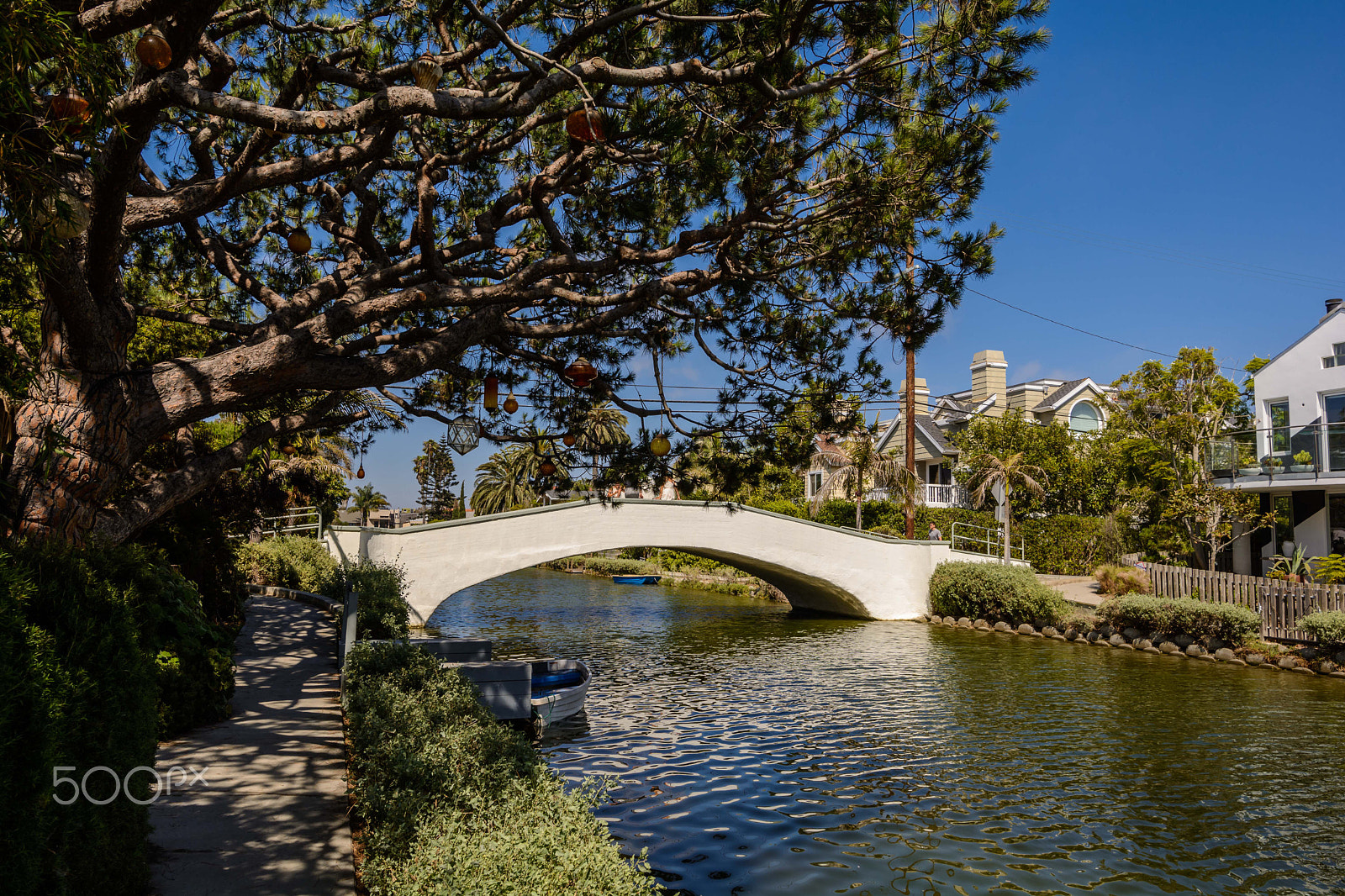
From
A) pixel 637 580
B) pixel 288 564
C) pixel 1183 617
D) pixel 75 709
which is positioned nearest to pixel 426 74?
pixel 75 709

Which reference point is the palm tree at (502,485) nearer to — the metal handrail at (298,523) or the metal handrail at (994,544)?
the metal handrail at (298,523)

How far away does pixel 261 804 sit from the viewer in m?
5.54

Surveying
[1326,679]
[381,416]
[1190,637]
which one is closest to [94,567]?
[381,416]

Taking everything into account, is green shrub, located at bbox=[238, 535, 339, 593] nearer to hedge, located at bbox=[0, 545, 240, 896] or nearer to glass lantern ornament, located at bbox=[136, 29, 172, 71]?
hedge, located at bbox=[0, 545, 240, 896]

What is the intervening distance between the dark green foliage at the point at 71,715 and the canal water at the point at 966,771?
436 cm

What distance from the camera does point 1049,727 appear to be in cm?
1148

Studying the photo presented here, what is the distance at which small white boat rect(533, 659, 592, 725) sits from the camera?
35.0 feet

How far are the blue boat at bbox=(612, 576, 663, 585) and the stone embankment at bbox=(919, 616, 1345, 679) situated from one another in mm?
20289

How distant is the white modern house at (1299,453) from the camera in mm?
22594

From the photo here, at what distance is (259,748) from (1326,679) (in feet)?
61.2

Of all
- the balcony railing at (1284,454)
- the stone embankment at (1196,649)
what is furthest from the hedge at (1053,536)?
the stone embankment at (1196,649)

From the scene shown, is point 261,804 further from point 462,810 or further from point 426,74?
point 426,74

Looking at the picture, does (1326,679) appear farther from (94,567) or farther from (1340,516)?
(94,567)

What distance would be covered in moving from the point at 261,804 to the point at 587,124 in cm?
532
